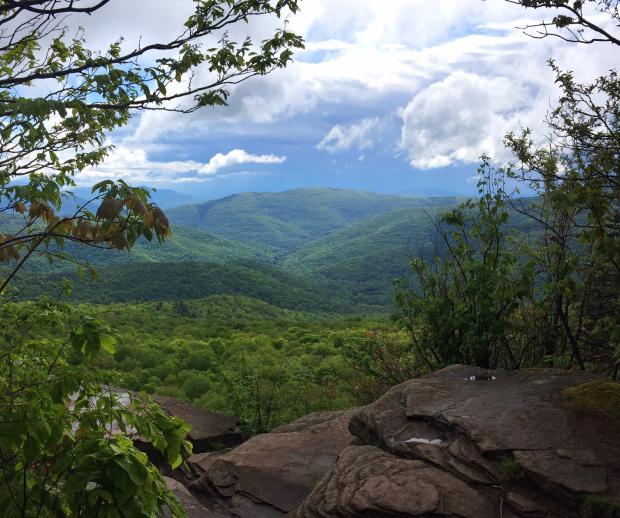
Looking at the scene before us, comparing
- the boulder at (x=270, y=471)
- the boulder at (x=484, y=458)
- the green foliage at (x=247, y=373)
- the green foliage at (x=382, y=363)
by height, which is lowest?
the green foliage at (x=247, y=373)

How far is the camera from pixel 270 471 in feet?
28.1

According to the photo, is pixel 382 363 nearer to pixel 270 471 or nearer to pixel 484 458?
pixel 270 471

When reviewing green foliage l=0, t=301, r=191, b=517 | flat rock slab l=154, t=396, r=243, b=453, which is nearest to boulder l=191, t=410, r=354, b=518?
flat rock slab l=154, t=396, r=243, b=453

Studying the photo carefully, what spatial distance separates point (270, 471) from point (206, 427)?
450 centimetres

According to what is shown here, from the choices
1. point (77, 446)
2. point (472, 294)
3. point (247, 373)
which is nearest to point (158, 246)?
point (77, 446)

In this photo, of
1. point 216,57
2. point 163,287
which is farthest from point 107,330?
point 163,287

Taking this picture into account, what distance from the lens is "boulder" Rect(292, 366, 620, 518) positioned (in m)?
5.16

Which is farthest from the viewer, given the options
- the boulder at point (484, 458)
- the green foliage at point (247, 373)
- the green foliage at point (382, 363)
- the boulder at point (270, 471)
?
the green foliage at point (247, 373)

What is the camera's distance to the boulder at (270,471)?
7.97 m

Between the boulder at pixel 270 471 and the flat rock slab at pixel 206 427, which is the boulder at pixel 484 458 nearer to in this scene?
the boulder at pixel 270 471

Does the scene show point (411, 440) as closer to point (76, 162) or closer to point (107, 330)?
point (107, 330)

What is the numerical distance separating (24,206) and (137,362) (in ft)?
90.7

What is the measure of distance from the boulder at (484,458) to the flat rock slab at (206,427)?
5.80 metres

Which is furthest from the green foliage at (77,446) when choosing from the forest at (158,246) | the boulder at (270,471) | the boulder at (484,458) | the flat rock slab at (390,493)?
the boulder at (270,471)
